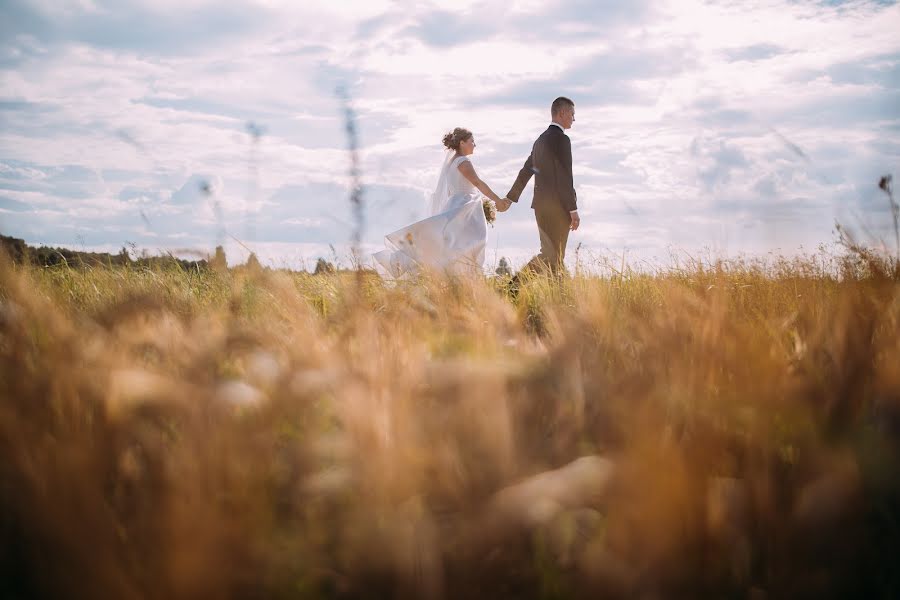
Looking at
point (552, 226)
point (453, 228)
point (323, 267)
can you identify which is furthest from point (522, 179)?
point (323, 267)

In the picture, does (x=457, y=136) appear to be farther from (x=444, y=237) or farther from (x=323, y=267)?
(x=323, y=267)

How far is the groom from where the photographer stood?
631 cm

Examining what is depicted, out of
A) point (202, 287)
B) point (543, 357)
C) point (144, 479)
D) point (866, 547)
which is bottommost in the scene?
point (866, 547)

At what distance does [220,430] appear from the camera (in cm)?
70

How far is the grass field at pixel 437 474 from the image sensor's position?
63cm

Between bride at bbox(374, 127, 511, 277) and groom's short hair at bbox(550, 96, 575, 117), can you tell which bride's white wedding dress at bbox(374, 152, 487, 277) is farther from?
groom's short hair at bbox(550, 96, 575, 117)

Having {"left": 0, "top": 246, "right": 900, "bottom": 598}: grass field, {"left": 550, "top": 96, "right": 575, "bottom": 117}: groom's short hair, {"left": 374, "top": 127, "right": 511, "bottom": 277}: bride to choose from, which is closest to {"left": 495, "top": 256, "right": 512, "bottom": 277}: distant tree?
{"left": 374, "top": 127, "right": 511, "bottom": 277}: bride

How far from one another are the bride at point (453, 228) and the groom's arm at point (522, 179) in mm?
120

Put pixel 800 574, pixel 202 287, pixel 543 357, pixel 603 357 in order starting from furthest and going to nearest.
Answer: pixel 202 287
pixel 603 357
pixel 543 357
pixel 800 574

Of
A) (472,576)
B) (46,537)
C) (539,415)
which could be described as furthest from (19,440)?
(539,415)

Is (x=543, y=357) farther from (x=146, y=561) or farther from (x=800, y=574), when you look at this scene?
(x=146, y=561)

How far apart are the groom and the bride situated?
0.53 m

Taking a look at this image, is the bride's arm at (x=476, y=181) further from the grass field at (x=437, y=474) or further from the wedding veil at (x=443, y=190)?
the grass field at (x=437, y=474)

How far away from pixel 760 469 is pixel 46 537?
0.83m
